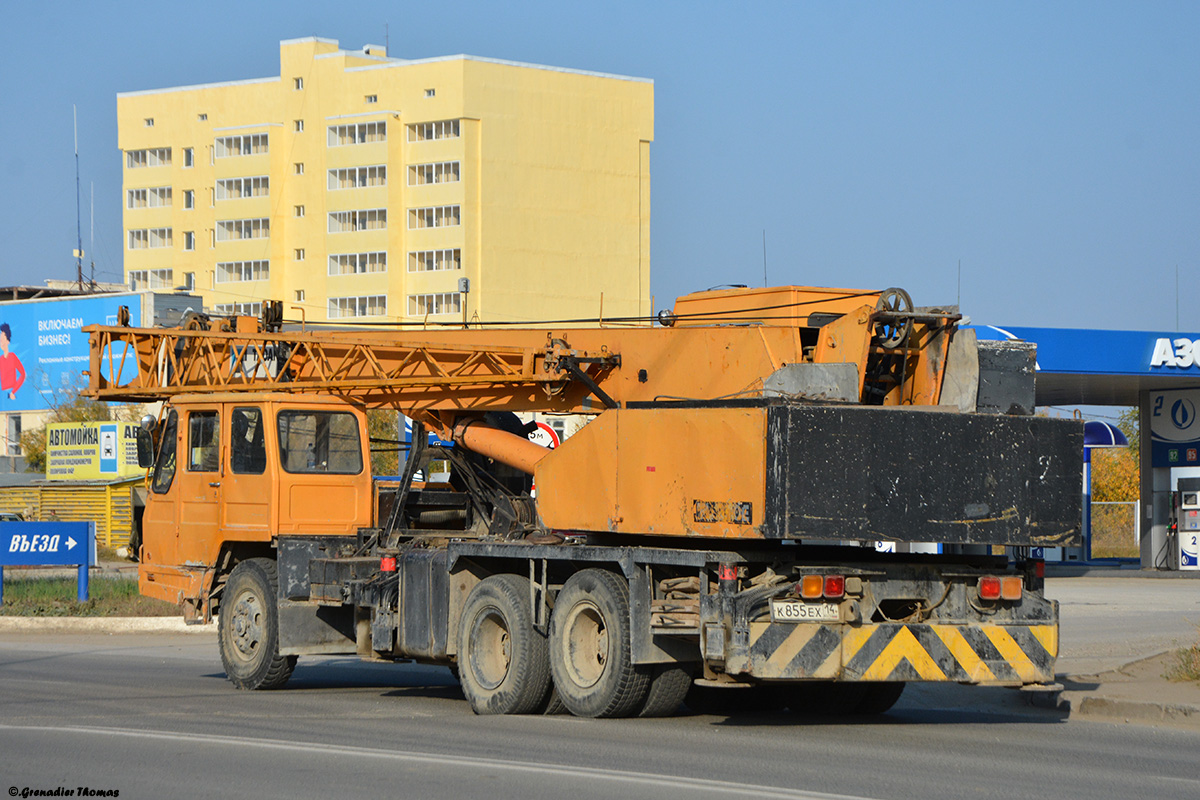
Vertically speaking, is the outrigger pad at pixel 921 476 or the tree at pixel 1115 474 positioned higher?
the outrigger pad at pixel 921 476

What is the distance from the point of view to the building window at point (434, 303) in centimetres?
10369

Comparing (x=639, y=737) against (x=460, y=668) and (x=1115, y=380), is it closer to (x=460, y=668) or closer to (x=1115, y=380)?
(x=460, y=668)

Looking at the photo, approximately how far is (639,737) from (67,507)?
39823 mm

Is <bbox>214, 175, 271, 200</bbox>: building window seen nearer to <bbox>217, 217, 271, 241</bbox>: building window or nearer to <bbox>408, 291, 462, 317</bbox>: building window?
<bbox>217, 217, 271, 241</bbox>: building window

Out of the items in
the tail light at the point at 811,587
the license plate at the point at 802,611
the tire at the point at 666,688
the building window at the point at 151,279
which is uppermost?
the building window at the point at 151,279

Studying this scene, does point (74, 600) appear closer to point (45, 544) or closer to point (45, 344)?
point (45, 544)

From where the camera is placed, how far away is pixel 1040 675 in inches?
464

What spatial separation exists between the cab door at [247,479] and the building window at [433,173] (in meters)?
88.4

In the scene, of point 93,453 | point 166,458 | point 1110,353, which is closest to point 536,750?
point 166,458

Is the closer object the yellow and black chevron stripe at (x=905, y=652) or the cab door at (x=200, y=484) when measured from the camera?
the yellow and black chevron stripe at (x=905, y=652)

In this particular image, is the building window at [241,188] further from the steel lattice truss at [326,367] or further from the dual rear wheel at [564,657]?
the dual rear wheel at [564,657]

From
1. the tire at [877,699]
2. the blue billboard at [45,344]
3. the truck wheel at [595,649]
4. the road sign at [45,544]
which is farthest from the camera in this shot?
the blue billboard at [45,344]

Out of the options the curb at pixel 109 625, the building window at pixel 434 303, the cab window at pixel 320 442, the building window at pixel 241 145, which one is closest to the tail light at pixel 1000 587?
the cab window at pixel 320 442

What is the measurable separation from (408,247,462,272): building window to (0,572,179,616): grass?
74.5 meters
